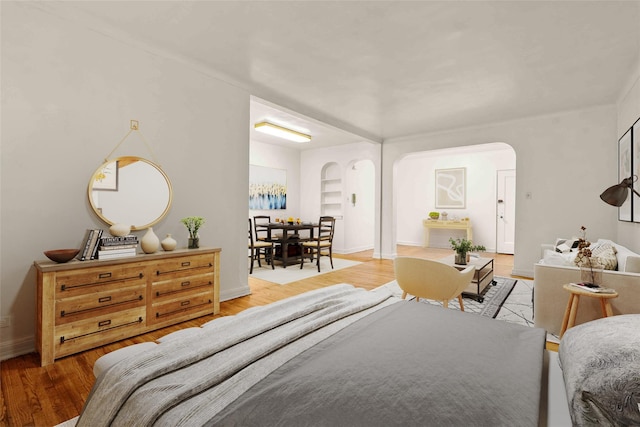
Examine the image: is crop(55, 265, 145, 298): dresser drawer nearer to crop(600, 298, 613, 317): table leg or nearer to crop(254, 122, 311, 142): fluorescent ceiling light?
crop(254, 122, 311, 142): fluorescent ceiling light

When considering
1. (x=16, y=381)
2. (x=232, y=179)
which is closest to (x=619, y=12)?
(x=232, y=179)

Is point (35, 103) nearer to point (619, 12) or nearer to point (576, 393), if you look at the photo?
point (576, 393)

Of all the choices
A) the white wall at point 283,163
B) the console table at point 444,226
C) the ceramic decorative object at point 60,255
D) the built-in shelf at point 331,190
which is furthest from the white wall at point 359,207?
the ceramic decorative object at point 60,255

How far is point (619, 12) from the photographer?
2422 millimetres

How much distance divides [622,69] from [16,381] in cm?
617

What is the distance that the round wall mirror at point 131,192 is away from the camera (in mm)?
2754

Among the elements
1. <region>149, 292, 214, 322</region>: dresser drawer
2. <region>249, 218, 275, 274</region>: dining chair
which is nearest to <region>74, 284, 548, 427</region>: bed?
<region>149, 292, 214, 322</region>: dresser drawer

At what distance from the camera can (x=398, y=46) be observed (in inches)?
116

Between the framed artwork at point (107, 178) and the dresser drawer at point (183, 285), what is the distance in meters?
0.98

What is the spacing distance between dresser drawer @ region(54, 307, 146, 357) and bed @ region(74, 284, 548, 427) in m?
1.60

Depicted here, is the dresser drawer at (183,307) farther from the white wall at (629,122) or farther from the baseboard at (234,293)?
the white wall at (629,122)

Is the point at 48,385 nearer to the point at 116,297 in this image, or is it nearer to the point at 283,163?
the point at 116,297

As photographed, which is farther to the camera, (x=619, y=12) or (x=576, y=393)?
(x=619, y=12)

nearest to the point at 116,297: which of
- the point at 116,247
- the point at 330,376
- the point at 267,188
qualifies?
the point at 116,247
